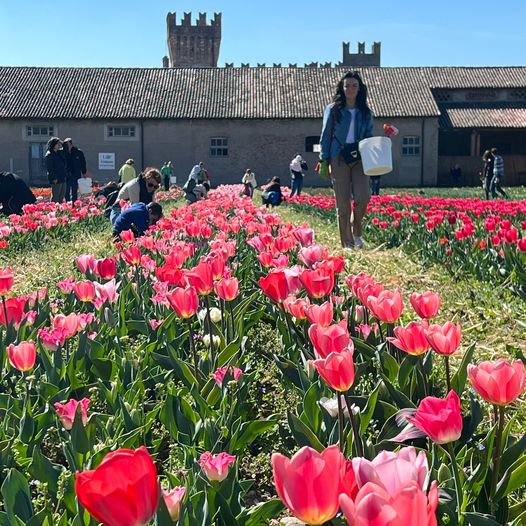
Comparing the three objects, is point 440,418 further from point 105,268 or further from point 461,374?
point 105,268

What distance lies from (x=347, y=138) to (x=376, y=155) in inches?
23.5

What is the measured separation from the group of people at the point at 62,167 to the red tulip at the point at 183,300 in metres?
12.9

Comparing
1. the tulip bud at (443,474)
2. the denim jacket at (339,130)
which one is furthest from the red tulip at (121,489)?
the denim jacket at (339,130)

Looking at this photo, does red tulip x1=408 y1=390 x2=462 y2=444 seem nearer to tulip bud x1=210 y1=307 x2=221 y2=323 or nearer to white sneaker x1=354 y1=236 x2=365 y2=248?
tulip bud x1=210 y1=307 x2=221 y2=323

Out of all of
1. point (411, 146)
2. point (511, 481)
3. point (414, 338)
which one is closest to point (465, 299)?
point (414, 338)

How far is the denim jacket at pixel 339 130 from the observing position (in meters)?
7.53

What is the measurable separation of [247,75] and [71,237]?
32.7 metres

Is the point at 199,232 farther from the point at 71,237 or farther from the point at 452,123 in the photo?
the point at 452,123

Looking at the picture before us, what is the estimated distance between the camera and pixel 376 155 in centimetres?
703

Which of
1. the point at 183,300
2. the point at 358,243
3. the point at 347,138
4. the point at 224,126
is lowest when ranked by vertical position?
the point at 358,243

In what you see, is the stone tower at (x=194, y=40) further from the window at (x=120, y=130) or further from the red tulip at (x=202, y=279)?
the red tulip at (x=202, y=279)

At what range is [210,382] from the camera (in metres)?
2.51

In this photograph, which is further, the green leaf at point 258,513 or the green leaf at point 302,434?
the green leaf at point 302,434

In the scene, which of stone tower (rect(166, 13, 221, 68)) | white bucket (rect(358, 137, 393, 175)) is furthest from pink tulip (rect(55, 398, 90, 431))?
stone tower (rect(166, 13, 221, 68))
